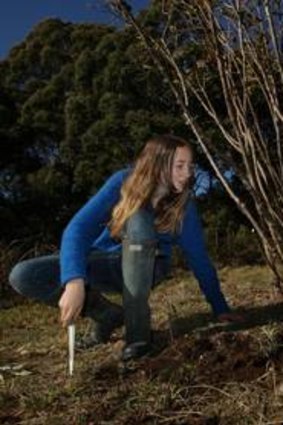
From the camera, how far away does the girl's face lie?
3.80 metres

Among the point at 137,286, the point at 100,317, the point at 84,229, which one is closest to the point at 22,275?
the point at 100,317

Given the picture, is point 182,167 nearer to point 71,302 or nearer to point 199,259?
point 199,259

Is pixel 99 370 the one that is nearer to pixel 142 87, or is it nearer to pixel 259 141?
pixel 259 141

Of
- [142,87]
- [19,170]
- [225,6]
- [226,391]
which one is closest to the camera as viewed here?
[226,391]

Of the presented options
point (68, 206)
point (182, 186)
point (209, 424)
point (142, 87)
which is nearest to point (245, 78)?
point (182, 186)

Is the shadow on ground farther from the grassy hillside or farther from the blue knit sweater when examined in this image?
the blue knit sweater

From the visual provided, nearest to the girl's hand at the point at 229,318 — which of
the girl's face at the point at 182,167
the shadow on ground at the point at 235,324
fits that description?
the shadow on ground at the point at 235,324

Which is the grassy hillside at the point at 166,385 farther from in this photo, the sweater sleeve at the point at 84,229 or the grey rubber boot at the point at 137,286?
the sweater sleeve at the point at 84,229

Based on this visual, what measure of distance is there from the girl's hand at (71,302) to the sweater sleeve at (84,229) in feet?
0.21

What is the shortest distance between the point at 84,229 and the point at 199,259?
654 millimetres

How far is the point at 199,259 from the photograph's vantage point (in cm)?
425

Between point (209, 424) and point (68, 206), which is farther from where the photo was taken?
point (68, 206)

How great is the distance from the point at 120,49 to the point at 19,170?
387 cm

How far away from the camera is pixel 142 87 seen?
19.3 meters
